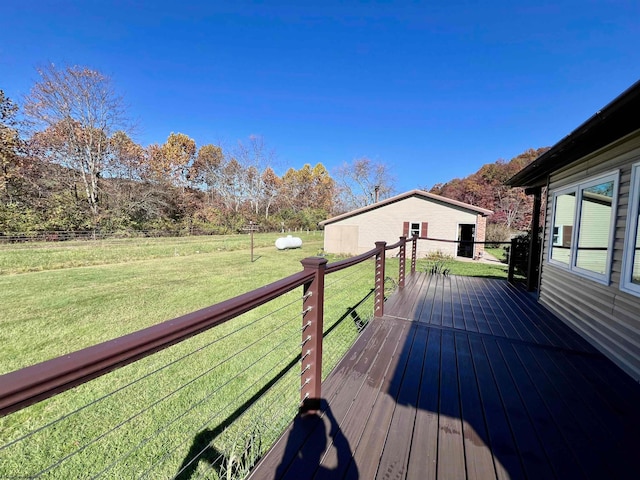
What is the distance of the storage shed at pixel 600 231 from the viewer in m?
2.45

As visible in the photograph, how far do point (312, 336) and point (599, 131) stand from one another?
330 cm

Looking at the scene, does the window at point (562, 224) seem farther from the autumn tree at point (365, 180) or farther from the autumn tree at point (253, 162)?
the autumn tree at point (253, 162)

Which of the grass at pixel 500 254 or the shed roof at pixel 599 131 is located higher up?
the shed roof at pixel 599 131

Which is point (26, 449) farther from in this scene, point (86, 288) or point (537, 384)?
point (86, 288)

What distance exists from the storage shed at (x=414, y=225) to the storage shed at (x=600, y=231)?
8.10 metres

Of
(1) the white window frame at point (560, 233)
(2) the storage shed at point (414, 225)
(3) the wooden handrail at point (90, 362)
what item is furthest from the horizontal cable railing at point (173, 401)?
(2) the storage shed at point (414, 225)

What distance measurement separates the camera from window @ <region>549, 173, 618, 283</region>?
3.01 m

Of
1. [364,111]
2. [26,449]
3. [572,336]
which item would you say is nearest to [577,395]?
[572,336]

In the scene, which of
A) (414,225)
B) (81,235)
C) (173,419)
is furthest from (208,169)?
(173,419)

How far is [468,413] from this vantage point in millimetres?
1862

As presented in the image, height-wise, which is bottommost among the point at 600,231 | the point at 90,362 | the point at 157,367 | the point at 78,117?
the point at 157,367

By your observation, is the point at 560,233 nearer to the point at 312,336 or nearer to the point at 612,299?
the point at 612,299

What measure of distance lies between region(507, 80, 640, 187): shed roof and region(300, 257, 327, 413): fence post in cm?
245

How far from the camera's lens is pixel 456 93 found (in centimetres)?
1380
